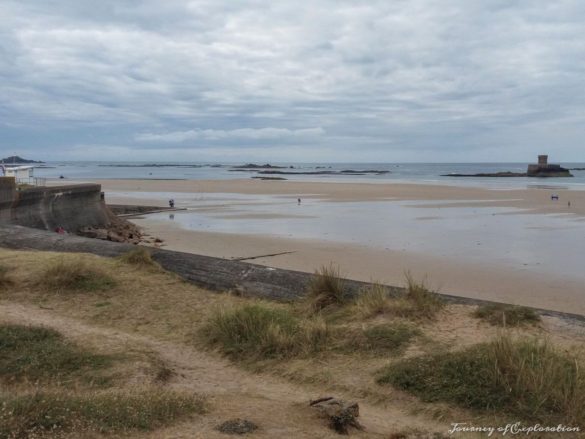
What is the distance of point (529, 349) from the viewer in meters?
4.69

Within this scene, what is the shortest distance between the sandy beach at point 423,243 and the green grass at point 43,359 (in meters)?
5.21

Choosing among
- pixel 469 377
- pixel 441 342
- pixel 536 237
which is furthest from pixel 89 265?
pixel 536 237

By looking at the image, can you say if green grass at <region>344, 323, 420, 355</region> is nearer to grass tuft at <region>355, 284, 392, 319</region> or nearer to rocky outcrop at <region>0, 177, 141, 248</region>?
grass tuft at <region>355, 284, 392, 319</region>

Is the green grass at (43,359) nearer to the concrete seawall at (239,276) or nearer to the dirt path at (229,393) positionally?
the dirt path at (229,393)

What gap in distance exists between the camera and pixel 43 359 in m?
5.15

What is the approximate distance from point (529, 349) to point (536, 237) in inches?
550

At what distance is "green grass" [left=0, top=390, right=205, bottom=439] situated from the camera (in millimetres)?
3355

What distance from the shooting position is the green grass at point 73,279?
799 cm

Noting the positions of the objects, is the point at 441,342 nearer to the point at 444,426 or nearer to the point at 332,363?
the point at 332,363

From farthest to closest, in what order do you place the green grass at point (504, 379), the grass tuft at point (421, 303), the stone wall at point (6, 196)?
1. the stone wall at point (6, 196)
2. the grass tuft at point (421, 303)
3. the green grass at point (504, 379)

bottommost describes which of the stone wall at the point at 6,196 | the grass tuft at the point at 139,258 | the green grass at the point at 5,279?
the green grass at the point at 5,279

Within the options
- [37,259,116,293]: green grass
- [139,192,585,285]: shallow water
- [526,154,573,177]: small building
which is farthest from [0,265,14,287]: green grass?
[526,154,573,177]: small building

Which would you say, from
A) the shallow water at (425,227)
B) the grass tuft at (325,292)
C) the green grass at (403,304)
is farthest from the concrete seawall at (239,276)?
the shallow water at (425,227)

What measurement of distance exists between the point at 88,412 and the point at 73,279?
485 cm
